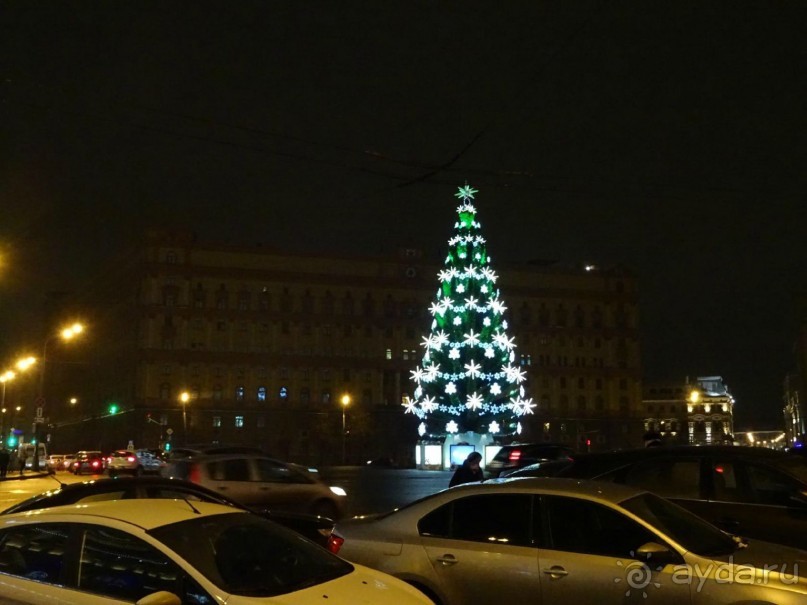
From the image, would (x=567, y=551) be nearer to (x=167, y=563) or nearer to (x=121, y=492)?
(x=167, y=563)

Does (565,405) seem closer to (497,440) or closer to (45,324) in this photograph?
(497,440)

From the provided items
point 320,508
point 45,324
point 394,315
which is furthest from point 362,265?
point 320,508

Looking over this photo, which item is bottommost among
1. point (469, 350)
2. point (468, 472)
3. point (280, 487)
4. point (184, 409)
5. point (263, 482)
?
point (280, 487)

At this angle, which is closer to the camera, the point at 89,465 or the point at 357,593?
the point at 357,593

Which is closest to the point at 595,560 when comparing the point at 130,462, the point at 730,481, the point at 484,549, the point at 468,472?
the point at 484,549

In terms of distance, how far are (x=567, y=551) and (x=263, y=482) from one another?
11.2 meters

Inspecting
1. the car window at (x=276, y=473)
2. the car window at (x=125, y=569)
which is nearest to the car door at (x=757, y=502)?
the car window at (x=125, y=569)

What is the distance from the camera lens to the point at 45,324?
455 ft

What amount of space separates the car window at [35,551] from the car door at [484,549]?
3.14m

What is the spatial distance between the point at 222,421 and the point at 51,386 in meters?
50.7

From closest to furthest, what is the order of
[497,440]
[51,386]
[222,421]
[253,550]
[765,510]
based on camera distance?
1. [253,550]
2. [765,510]
3. [497,440]
4. [222,421]
5. [51,386]

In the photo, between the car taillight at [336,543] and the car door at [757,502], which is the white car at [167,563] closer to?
the car taillight at [336,543]

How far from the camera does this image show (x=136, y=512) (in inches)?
232

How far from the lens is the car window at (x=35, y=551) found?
574cm
